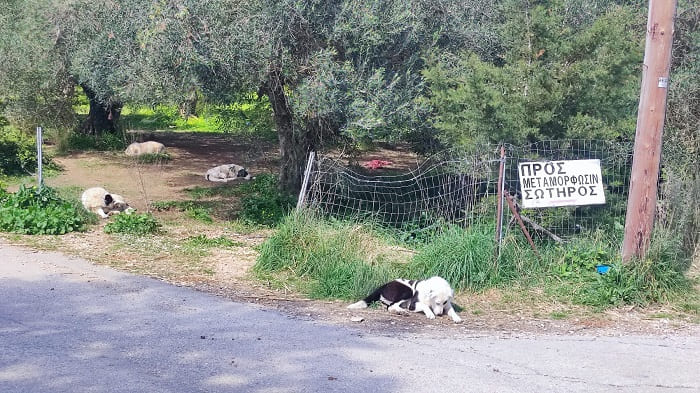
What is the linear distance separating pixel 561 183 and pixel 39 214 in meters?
7.61

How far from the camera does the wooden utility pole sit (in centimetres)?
848

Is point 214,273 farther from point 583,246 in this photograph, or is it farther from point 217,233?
point 583,246

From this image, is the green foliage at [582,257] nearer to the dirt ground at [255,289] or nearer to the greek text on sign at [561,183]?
the greek text on sign at [561,183]

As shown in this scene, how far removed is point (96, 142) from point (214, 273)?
620 inches

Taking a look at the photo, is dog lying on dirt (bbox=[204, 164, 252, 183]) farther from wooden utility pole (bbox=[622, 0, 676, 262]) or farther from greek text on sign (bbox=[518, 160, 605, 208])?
wooden utility pole (bbox=[622, 0, 676, 262])

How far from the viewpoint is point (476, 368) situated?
616 cm

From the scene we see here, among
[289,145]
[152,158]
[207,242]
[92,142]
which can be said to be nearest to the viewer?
[207,242]

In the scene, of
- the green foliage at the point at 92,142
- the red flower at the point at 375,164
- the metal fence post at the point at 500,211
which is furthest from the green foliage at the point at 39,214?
the green foliage at the point at 92,142

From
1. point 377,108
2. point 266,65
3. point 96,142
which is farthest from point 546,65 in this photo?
point 96,142

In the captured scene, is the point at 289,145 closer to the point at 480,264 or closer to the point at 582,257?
the point at 480,264

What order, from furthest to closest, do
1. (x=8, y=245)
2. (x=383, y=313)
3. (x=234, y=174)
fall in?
(x=234, y=174) < (x=8, y=245) < (x=383, y=313)

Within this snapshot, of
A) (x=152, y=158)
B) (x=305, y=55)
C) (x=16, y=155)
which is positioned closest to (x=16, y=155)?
(x=16, y=155)

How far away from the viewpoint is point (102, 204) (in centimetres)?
1322

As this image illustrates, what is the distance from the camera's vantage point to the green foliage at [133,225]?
11.7 m
